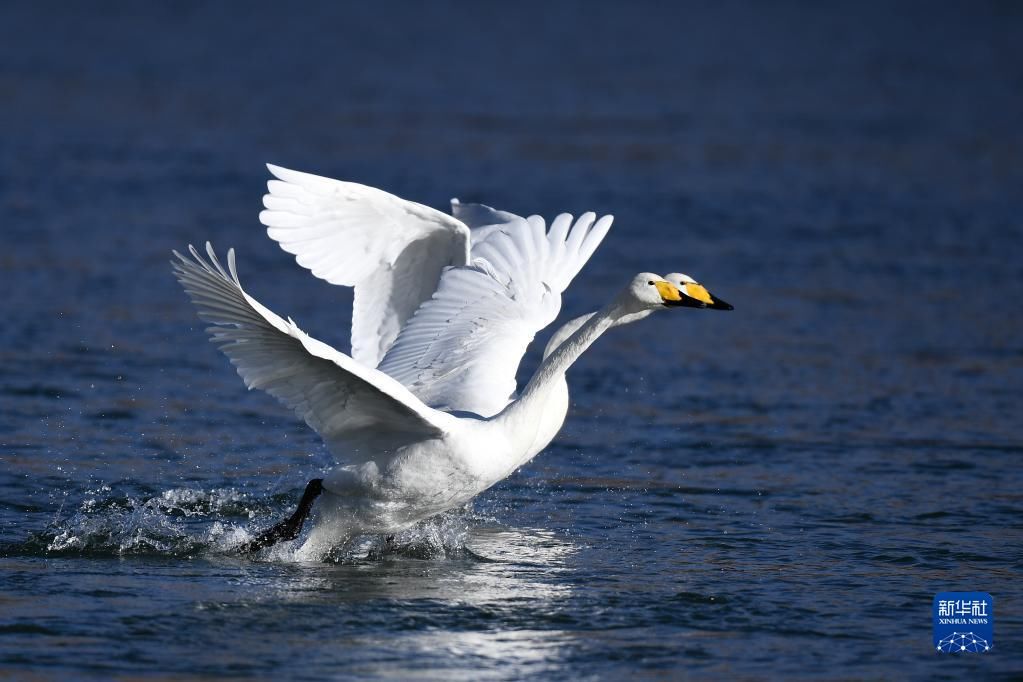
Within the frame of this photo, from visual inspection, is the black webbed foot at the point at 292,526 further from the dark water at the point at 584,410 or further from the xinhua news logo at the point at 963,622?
the xinhua news logo at the point at 963,622

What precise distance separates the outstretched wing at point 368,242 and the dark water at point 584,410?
1148 mm

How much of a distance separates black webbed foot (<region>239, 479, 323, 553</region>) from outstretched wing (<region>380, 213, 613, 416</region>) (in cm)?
94

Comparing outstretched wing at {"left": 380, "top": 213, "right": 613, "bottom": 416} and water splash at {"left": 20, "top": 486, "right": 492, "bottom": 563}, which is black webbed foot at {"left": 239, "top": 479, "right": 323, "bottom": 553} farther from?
outstretched wing at {"left": 380, "top": 213, "right": 613, "bottom": 416}

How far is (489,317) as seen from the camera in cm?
1029

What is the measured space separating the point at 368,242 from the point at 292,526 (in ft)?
7.26

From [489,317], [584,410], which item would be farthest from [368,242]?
[584,410]

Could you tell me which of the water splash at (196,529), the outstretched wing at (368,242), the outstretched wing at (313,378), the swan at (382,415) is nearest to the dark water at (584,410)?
the water splash at (196,529)

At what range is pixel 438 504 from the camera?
28.7 feet

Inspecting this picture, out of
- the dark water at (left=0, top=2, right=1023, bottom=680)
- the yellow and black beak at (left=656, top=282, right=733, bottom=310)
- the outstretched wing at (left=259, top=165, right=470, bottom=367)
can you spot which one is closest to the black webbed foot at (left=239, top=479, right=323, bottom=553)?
the dark water at (left=0, top=2, right=1023, bottom=680)

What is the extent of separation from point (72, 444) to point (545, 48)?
3610cm

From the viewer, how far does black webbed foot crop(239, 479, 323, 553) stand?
8.98m

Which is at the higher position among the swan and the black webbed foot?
the swan

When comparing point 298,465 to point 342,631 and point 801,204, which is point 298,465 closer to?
point 342,631

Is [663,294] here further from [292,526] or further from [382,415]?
[292,526]
